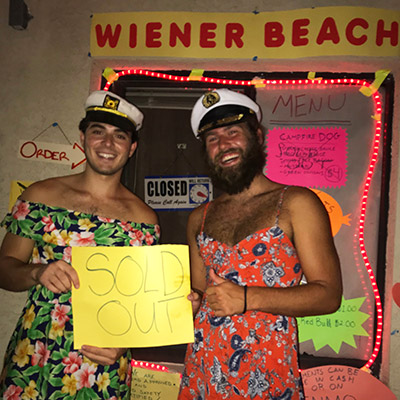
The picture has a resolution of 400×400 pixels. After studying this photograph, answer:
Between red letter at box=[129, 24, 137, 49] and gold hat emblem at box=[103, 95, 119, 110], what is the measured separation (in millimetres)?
849

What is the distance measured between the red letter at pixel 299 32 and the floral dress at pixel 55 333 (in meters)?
1.78

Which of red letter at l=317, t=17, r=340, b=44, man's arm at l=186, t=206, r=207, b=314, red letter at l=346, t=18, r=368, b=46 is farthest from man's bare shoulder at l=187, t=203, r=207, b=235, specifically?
red letter at l=346, t=18, r=368, b=46

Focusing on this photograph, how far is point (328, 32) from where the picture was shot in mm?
2316

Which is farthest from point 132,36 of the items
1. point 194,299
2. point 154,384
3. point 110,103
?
point 154,384

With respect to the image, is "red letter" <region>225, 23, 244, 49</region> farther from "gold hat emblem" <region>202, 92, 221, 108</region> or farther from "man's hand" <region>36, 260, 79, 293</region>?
"man's hand" <region>36, 260, 79, 293</region>

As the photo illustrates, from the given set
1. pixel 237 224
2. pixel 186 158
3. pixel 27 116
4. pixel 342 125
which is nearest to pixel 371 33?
pixel 342 125

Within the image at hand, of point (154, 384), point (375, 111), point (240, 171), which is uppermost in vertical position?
point (375, 111)

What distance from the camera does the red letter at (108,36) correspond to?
247cm

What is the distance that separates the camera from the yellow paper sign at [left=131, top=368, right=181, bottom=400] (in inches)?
90.0

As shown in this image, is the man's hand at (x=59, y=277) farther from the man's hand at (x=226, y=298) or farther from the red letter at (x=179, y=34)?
the red letter at (x=179, y=34)

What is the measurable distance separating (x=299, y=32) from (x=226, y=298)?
6.47ft

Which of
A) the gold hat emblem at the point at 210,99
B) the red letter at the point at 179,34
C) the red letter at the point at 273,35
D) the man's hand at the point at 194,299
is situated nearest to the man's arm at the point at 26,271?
the man's hand at the point at 194,299

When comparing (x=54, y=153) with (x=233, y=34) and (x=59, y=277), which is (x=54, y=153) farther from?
(x=233, y=34)

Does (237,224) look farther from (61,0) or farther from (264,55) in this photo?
(61,0)
